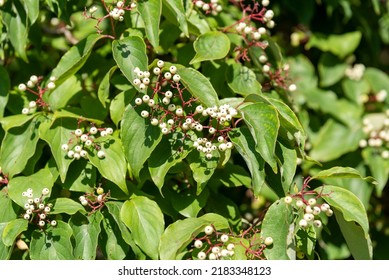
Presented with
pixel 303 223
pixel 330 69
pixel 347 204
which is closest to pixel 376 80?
pixel 330 69

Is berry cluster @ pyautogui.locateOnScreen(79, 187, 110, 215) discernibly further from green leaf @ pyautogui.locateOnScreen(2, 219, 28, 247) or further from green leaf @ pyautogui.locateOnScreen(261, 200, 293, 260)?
green leaf @ pyautogui.locateOnScreen(261, 200, 293, 260)

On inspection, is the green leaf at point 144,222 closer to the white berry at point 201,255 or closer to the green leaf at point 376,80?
the white berry at point 201,255

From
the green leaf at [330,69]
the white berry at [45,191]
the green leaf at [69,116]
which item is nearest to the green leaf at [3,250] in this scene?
the white berry at [45,191]

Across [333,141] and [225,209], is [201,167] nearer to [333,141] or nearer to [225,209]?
[225,209]

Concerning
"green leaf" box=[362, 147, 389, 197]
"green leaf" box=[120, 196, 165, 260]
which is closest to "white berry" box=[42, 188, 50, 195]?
"green leaf" box=[120, 196, 165, 260]

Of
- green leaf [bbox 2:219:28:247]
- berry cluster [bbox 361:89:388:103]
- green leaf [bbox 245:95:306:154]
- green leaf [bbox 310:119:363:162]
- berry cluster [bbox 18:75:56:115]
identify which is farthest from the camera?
berry cluster [bbox 361:89:388:103]
